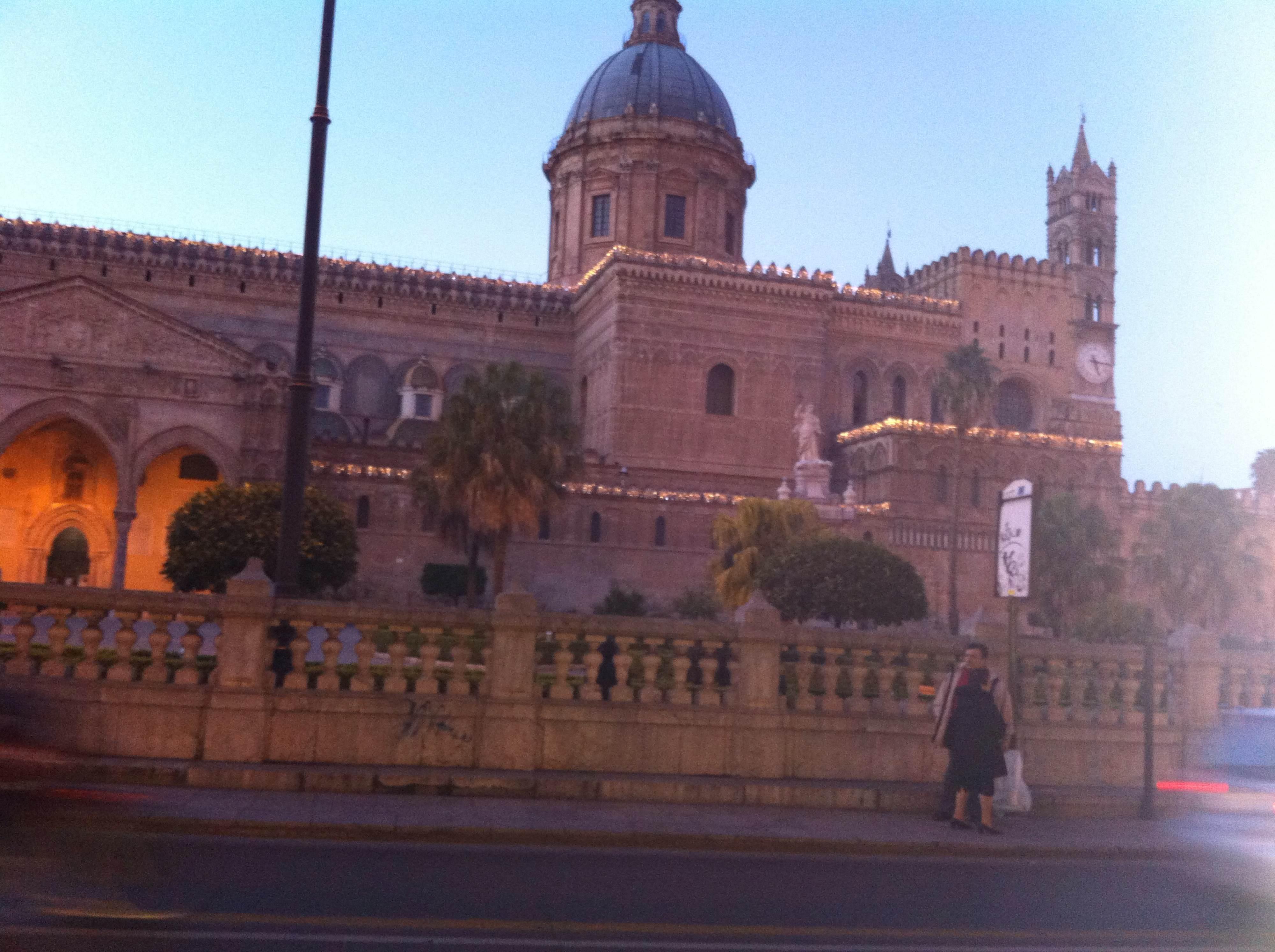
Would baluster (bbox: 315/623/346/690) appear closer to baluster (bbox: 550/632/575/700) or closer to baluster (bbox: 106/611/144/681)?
baluster (bbox: 106/611/144/681)

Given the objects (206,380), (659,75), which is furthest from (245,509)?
(659,75)

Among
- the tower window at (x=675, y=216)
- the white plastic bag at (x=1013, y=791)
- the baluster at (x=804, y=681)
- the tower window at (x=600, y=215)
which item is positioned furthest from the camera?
the tower window at (x=600, y=215)

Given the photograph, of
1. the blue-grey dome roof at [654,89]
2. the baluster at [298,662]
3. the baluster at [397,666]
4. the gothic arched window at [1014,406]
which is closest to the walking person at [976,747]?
the baluster at [397,666]

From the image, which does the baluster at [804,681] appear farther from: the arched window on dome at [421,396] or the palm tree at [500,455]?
the arched window on dome at [421,396]

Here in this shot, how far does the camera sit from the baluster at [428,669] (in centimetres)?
1047

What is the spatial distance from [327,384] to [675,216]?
18.1 m

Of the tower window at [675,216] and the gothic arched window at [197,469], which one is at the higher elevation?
the tower window at [675,216]

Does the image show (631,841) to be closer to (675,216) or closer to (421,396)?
(421,396)

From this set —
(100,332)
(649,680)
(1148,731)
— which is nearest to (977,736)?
(1148,731)

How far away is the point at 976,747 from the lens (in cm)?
1005

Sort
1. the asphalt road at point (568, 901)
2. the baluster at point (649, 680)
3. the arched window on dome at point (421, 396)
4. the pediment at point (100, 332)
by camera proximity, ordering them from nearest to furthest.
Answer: the asphalt road at point (568, 901)
the baluster at point (649, 680)
the pediment at point (100, 332)
the arched window on dome at point (421, 396)

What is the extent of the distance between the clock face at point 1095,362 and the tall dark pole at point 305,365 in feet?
180

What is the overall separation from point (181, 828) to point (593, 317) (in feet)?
144

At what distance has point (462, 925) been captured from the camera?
620cm
